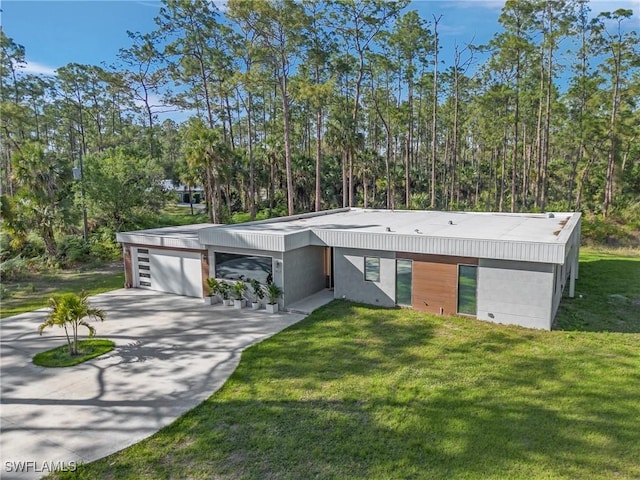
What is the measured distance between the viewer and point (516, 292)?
34.1 ft

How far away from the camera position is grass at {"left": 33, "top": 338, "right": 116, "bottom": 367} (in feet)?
28.7

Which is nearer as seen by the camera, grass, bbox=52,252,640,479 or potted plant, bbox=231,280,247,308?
grass, bbox=52,252,640,479

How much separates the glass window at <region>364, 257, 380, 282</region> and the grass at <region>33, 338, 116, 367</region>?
7038 millimetres

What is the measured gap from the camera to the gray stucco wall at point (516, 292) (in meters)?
10.1

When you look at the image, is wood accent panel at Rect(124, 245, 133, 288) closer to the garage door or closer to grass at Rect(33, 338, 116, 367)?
the garage door

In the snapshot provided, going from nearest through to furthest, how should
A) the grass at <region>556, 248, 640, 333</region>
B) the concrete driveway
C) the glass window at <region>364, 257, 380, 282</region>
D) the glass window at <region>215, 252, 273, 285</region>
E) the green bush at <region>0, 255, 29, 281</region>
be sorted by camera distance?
the concrete driveway
the grass at <region>556, 248, 640, 333</region>
the glass window at <region>364, 257, 380, 282</region>
the glass window at <region>215, 252, 273, 285</region>
the green bush at <region>0, 255, 29, 281</region>

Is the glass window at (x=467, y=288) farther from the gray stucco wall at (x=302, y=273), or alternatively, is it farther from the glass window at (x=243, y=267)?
the glass window at (x=243, y=267)

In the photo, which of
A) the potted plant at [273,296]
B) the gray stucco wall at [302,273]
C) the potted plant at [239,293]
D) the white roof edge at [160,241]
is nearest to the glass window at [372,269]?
the gray stucco wall at [302,273]

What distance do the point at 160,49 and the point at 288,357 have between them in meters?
30.9

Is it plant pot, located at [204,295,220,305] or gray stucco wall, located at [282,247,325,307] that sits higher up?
gray stucco wall, located at [282,247,325,307]

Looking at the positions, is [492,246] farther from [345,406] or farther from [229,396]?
[229,396]

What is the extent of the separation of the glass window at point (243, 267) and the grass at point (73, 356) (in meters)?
4.12

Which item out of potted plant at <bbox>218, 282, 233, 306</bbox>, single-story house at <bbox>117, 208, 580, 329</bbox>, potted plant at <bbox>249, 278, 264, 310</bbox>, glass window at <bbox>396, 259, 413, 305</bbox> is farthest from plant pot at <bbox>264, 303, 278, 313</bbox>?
glass window at <bbox>396, 259, 413, 305</bbox>

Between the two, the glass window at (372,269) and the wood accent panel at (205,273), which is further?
the wood accent panel at (205,273)
